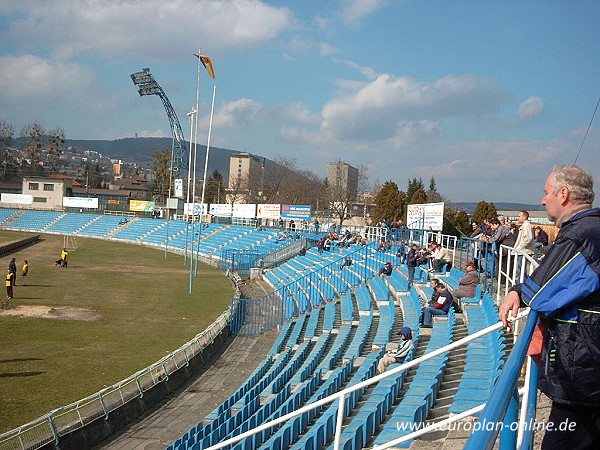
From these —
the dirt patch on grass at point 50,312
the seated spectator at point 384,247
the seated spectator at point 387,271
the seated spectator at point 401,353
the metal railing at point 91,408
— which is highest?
the seated spectator at point 384,247

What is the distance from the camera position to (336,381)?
10.4 m

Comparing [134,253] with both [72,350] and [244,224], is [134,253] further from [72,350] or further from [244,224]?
[72,350]

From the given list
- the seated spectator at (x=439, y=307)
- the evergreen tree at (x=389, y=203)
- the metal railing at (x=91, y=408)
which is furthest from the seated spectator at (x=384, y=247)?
the evergreen tree at (x=389, y=203)

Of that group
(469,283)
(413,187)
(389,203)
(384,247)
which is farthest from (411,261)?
(413,187)

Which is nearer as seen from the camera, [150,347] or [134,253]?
[150,347]

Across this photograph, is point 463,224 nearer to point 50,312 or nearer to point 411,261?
point 411,261

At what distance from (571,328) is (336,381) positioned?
8.65 m

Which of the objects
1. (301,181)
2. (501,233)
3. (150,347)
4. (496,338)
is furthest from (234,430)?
(301,181)

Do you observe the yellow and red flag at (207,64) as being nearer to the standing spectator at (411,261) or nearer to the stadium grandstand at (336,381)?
the stadium grandstand at (336,381)

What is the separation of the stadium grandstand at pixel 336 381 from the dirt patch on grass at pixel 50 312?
615cm

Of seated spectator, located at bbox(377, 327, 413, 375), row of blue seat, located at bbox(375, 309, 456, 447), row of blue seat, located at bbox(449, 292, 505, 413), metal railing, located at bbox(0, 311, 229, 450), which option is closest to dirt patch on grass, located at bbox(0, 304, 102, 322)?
metal railing, located at bbox(0, 311, 229, 450)

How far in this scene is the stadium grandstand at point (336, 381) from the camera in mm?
4000

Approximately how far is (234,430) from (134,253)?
45229mm

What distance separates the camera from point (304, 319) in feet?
65.9
